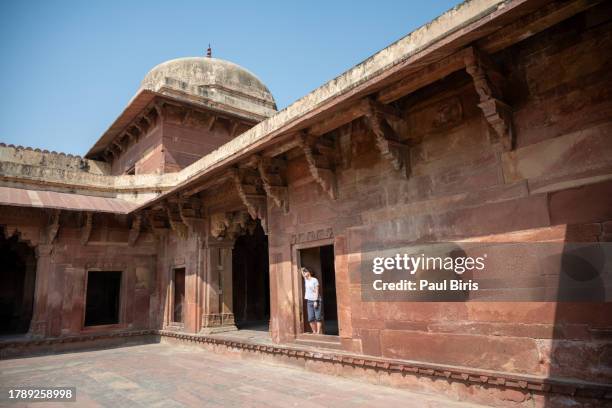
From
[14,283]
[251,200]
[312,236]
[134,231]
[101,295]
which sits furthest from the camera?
[101,295]

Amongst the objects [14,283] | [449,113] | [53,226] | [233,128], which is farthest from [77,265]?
[449,113]

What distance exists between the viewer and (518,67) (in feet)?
13.3

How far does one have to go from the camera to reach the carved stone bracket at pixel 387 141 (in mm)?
4691

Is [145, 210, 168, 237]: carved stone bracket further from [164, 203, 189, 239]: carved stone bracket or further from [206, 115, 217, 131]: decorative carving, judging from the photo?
[206, 115, 217, 131]: decorative carving

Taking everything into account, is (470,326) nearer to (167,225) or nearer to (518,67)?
(518,67)

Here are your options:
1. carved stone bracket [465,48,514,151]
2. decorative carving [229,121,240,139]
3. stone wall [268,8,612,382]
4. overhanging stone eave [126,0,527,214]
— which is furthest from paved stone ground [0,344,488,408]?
decorative carving [229,121,240,139]

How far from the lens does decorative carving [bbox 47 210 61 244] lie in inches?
375

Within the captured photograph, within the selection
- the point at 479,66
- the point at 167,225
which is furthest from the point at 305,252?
the point at 167,225

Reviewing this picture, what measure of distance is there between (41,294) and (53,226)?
1569 millimetres

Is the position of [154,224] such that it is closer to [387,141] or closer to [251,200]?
[251,200]

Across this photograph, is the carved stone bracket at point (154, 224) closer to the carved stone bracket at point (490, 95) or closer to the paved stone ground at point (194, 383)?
the paved stone ground at point (194, 383)

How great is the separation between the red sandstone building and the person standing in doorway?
200mm

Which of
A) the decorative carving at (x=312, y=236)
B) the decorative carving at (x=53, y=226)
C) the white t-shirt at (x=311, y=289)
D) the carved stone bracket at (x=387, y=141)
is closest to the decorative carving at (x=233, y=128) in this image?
the decorative carving at (x=53, y=226)

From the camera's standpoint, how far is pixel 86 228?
1001 cm
